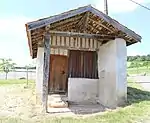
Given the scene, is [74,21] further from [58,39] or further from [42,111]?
[42,111]

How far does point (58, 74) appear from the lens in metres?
16.3

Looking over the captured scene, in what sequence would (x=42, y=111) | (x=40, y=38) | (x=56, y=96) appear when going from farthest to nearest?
1. (x=56, y=96)
2. (x=40, y=38)
3. (x=42, y=111)

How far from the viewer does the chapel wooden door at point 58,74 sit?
1603 cm

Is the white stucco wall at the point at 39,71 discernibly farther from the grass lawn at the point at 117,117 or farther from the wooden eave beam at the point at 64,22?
the grass lawn at the point at 117,117

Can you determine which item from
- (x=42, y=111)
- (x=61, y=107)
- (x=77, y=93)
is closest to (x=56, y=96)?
(x=77, y=93)

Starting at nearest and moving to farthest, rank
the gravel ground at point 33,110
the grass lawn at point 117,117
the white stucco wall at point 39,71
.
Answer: the grass lawn at point 117,117 → the gravel ground at point 33,110 → the white stucco wall at point 39,71

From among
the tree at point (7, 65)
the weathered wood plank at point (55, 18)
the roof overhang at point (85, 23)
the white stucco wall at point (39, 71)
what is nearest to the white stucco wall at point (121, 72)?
the roof overhang at point (85, 23)

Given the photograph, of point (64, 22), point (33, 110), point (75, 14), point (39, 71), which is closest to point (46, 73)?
point (33, 110)

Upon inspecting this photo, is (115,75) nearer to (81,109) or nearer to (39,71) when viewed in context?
(81,109)

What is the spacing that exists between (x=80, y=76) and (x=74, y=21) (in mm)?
3036

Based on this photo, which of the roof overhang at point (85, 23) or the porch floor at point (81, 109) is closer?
the roof overhang at point (85, 23)

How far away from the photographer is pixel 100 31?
1269 centimetres

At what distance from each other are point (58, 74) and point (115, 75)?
16.4 feet

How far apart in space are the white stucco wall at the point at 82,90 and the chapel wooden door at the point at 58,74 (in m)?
2.46
